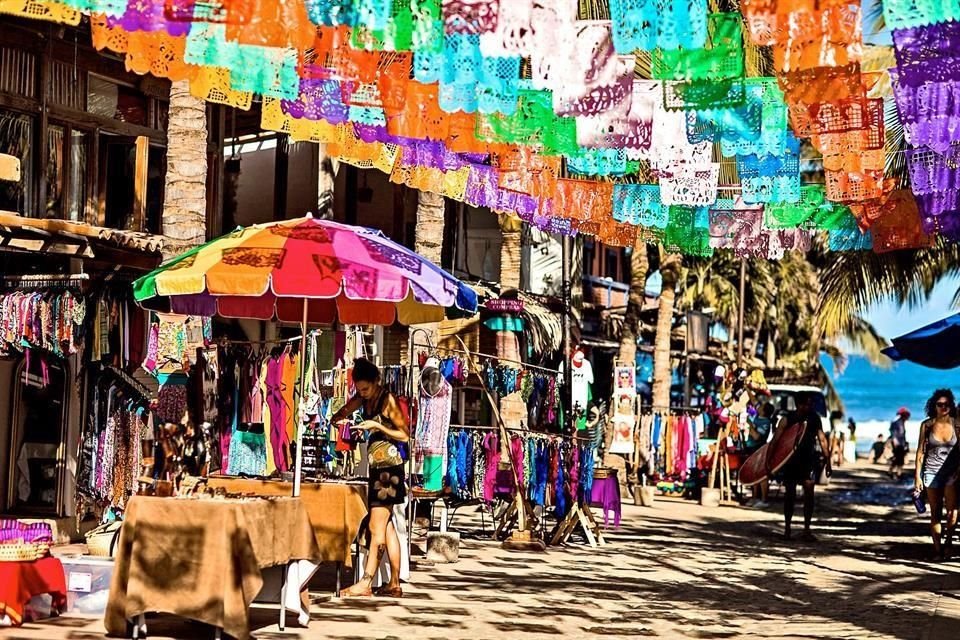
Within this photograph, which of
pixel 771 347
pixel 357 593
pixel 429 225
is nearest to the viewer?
pixel 357 593

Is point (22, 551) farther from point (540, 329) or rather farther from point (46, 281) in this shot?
point (540, 329)

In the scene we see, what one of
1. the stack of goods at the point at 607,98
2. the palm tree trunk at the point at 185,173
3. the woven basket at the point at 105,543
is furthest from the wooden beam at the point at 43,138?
the woven basket at the point at 105,543

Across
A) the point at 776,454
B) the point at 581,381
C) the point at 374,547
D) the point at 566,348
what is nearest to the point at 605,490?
the point at 776,454

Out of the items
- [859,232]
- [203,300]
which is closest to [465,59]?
[203,300]

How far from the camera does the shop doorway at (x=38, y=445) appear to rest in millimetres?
15359

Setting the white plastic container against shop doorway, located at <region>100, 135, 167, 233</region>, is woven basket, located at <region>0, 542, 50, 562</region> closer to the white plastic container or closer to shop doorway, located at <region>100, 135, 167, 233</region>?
the white plastic container

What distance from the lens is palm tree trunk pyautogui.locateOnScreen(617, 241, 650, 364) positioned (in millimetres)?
28594

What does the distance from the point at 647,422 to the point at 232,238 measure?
775 inches

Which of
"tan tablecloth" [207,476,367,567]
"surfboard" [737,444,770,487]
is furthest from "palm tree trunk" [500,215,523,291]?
"tan tablecloth" [207,476,367,567]

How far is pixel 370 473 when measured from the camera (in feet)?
38.0

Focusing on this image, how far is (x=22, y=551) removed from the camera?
945 cm

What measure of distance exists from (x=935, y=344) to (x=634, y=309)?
10.9 metres

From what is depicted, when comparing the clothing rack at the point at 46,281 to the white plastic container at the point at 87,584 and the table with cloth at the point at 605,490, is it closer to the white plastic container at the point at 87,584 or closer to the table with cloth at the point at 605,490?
the white plastic container at the point at 87,584

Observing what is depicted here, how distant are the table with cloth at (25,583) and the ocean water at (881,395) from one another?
4573 inches
